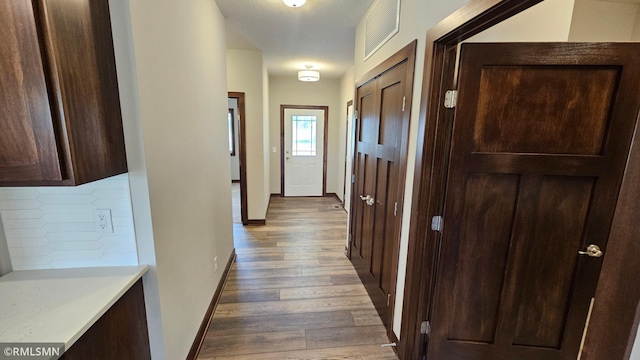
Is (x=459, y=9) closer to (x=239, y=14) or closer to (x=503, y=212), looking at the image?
(x=503, y=212)

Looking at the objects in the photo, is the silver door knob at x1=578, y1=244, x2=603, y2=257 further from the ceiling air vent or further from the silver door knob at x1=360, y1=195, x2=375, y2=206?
the ceiling air vent

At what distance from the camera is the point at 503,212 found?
1.40 m

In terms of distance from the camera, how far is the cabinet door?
0.78 m

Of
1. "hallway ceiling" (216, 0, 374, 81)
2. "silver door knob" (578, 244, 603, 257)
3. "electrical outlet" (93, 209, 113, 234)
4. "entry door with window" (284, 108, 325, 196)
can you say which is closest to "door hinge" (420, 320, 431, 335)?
"silver door knob" (578, 244, 603, 257)

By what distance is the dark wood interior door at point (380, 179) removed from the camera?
1.82 m

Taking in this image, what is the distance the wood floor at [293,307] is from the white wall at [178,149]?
282mm

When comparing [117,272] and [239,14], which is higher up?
[239,14]

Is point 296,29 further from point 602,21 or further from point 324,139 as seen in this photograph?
point 324,139

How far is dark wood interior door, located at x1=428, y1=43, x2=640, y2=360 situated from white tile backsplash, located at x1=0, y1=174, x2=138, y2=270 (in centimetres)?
165

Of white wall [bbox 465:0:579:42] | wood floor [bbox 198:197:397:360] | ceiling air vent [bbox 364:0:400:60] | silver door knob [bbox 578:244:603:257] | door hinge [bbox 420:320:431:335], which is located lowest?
wood floor [bbox 198:197:397:360]

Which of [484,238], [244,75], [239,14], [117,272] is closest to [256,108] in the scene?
[244,75]

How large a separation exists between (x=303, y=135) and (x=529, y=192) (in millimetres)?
4754

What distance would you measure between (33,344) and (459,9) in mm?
1999

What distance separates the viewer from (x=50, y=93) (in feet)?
2.72
